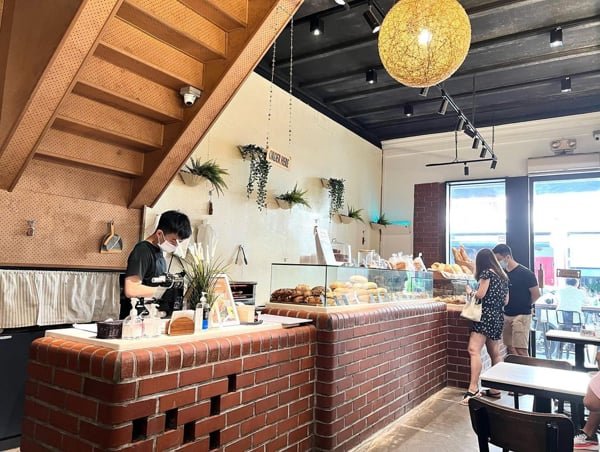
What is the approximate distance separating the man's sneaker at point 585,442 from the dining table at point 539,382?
480 millimetres

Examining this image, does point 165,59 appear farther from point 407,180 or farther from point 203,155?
point 407,180

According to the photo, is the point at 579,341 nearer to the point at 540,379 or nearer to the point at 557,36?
the point at 540,379

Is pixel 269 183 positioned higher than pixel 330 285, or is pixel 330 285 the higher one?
pixel 269 183

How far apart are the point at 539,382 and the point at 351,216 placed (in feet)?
16.2

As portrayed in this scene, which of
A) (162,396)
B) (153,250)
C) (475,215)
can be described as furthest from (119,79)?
(475,215)

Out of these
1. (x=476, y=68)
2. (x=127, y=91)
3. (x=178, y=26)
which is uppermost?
(x=476, y=68)

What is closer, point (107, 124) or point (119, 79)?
point (119, 79)

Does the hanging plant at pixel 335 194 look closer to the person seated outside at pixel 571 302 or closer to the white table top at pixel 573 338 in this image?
the white table top at pixel 573 338

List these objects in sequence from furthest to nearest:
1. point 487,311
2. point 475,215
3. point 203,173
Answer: point 475,215 → point 203,173 → point 487,311

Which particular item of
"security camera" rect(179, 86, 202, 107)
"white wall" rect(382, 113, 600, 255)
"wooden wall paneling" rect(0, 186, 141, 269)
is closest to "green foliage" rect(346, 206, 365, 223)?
"white wall" rect(382, 113, 600, 255)

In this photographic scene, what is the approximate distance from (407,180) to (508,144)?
5.94 feet

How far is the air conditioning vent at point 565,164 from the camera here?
21.4ft

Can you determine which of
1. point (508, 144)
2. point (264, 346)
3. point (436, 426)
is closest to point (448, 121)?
point (508, 144)

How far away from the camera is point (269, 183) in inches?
221
